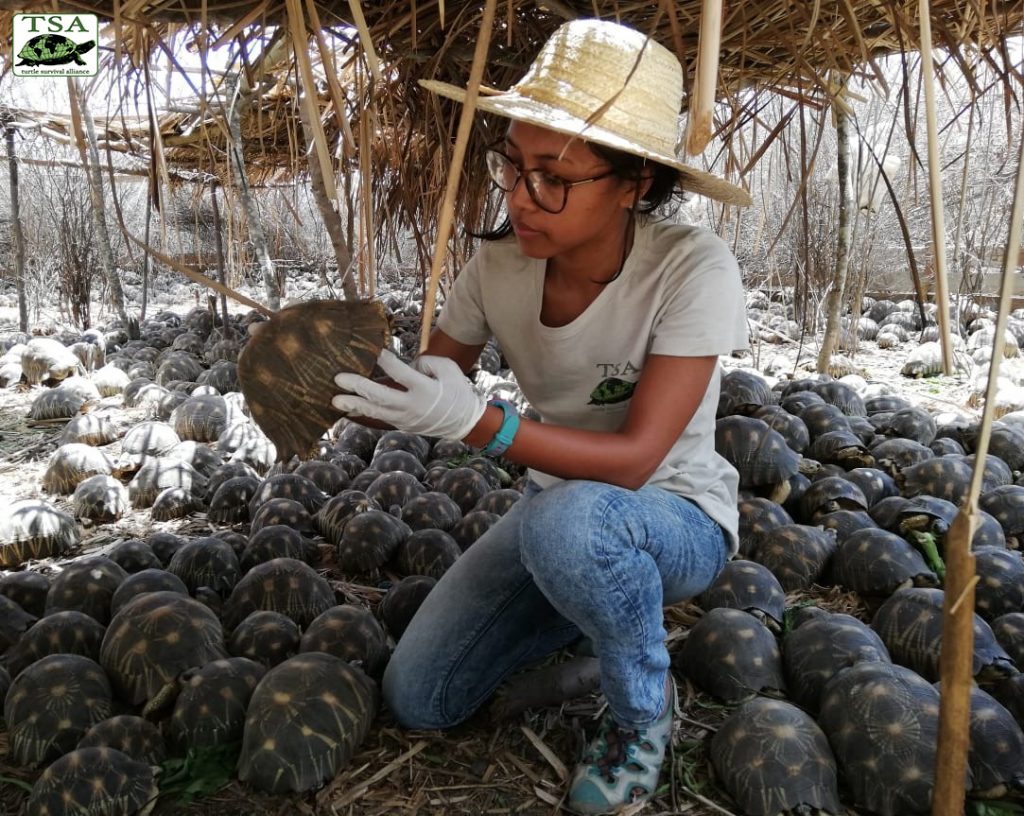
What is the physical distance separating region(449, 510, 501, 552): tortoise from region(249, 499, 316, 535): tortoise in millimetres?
585

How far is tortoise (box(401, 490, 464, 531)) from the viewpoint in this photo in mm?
2914

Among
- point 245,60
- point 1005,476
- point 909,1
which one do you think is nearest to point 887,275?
point 1005,476

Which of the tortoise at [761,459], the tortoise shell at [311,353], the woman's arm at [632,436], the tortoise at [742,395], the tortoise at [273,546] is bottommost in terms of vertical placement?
the tortoise at [273,546]

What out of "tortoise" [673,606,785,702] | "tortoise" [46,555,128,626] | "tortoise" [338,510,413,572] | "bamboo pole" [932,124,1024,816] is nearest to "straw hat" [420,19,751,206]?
"bamboo pole" [932,124,1024,816]

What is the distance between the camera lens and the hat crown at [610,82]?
1.51 metres

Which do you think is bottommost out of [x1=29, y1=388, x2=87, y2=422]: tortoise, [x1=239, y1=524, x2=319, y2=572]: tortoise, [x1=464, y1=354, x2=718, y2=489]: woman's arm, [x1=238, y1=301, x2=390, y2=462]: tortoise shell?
[x1=29, y1=388, x2=87, y2=422]: tortoise

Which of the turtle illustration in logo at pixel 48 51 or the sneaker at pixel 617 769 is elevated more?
the turtle illustration in logo at pixel 48 51

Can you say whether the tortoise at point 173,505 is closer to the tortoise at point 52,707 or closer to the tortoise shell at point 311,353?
the tortoise at point 52,707

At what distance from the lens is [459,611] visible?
192 cm

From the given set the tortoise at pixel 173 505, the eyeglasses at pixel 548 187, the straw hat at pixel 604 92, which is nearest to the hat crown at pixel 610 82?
the straw hat at pixel 604 92

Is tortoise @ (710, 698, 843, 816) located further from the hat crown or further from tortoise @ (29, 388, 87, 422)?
tortoise @ (29, 388, 87, 422)

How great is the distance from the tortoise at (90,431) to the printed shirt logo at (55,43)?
225 cm

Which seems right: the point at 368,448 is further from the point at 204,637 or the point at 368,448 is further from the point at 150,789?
the point at 150,789

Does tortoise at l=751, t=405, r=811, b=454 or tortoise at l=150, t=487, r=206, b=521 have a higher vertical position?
tortoise at l=751, t=405, r=811, b=454
